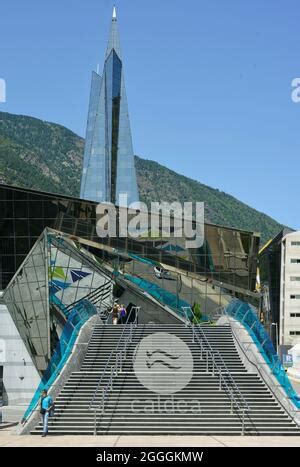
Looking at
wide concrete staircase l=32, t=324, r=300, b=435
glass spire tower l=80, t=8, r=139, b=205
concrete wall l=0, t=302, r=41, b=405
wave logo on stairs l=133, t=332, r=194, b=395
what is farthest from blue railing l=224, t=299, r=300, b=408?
glass spire tower l=80, t=8, r=139, b=205

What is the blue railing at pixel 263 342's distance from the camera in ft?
66.1

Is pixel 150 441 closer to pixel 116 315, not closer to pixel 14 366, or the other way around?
pixel 116 315

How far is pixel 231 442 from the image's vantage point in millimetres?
16062

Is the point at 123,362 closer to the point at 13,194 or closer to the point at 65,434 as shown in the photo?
the point at 65,434

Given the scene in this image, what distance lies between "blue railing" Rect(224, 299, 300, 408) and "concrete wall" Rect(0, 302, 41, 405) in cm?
1368

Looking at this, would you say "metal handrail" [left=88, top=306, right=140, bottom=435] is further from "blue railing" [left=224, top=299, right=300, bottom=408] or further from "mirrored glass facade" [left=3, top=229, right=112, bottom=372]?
"mirrored glass facade" [left=3, top=229, right=112, bottom=372]

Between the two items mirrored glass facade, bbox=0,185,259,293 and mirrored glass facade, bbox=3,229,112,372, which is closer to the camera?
mirrored glass facade, bbox=3,229,112,372

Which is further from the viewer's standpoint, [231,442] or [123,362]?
[123,362]

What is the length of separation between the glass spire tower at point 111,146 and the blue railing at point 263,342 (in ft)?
161

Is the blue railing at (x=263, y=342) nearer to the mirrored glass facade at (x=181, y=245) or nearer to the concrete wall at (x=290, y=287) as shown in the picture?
the mirrored glass facade at (x=181, y=245)

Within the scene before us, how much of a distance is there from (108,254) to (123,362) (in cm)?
1585

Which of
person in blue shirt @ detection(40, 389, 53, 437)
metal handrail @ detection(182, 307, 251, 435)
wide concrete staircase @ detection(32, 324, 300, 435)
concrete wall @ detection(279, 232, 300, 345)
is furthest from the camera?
concrete wall @ detection(279, 232, 300, 345)

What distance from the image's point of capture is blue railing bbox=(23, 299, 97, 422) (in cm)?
1992
